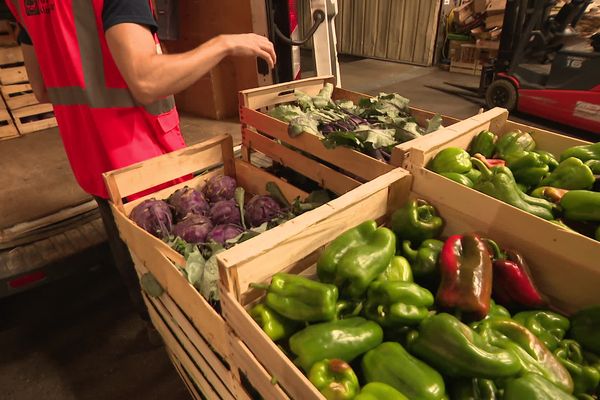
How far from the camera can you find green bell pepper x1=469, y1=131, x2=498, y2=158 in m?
1.52

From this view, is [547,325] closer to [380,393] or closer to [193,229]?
[380,393]

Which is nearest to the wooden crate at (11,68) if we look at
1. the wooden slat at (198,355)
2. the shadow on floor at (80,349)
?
the shadow on floor at (80,349)

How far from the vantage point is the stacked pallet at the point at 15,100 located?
325 cm

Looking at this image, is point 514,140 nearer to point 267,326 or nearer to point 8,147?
point 267,326

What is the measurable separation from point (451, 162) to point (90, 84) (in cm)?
132

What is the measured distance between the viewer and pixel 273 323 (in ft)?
3.10

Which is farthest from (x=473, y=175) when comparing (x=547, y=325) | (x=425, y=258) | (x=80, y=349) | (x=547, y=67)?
(x=547, y=67)

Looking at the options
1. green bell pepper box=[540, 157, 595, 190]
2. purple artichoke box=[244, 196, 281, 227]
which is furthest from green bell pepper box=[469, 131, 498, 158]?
purple artichoke box=[244, 196, 281, 227]

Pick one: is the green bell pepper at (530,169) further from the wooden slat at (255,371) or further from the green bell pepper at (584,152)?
the wooden slat at (255,371)

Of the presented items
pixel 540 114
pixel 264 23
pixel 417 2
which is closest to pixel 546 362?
pixel 264 23

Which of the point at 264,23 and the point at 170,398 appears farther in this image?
the point at 264,23

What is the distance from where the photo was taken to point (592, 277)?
3.05ft

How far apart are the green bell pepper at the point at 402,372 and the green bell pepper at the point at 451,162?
652 mm

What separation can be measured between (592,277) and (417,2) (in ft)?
27.9
